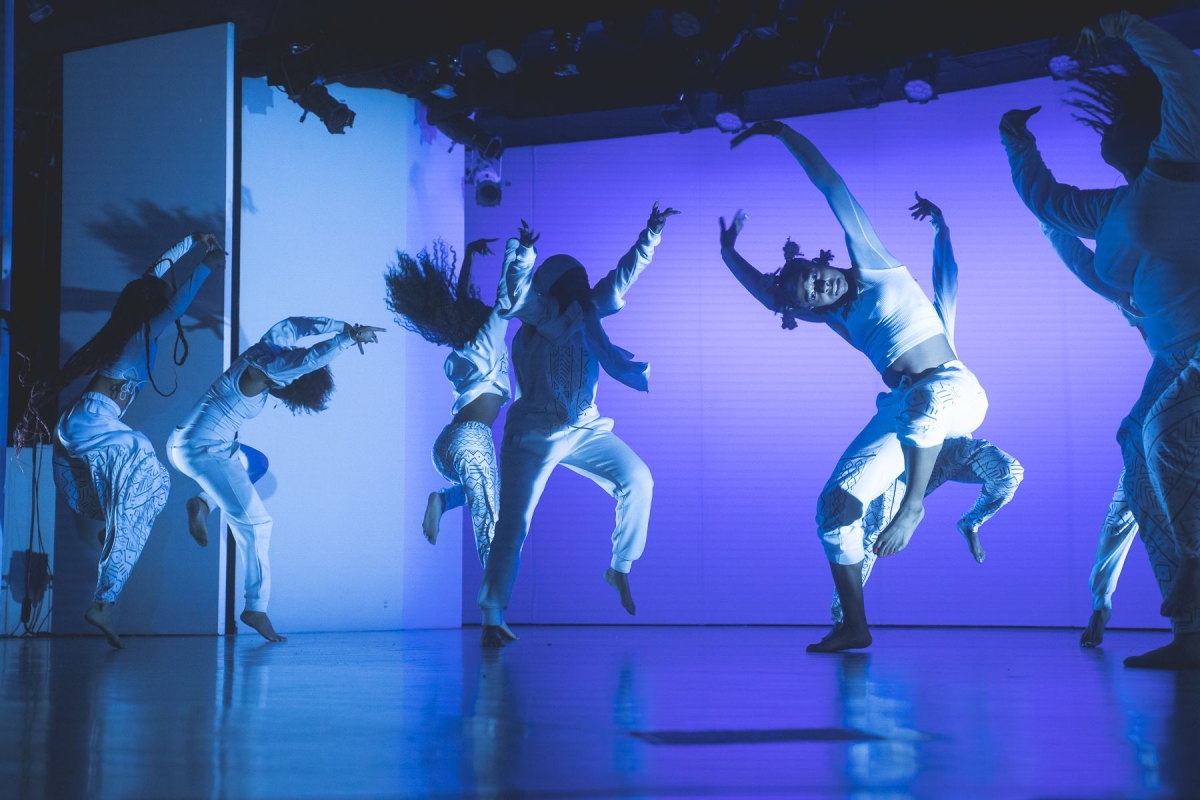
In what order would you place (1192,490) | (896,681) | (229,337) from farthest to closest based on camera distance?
1. (229,337)
2. (1192,490)
3. (896,681)

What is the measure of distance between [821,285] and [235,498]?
116 inches

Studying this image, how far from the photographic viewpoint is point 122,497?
5324 millimetres

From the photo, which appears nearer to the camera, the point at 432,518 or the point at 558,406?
the point at 558,406

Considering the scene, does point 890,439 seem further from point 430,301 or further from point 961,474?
point 430,301

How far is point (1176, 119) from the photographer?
11.3 feet

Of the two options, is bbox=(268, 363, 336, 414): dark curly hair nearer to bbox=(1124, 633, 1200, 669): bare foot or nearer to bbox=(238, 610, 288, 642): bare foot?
bbox=(238, 610, 288, 642): bare foot

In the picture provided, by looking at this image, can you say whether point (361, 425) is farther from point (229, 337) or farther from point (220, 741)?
point (220, 741)

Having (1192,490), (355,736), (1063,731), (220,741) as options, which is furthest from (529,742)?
(1192,490)

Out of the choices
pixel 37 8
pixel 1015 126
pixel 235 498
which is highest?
pixel 37 8

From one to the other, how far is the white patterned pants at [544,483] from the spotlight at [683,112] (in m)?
2.39

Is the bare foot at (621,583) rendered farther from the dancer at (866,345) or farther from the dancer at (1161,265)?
the dancer at (1161,265)

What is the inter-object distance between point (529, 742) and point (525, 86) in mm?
5931

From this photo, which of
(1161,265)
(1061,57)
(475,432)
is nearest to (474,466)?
(475,432)

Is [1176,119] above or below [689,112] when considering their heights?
below
